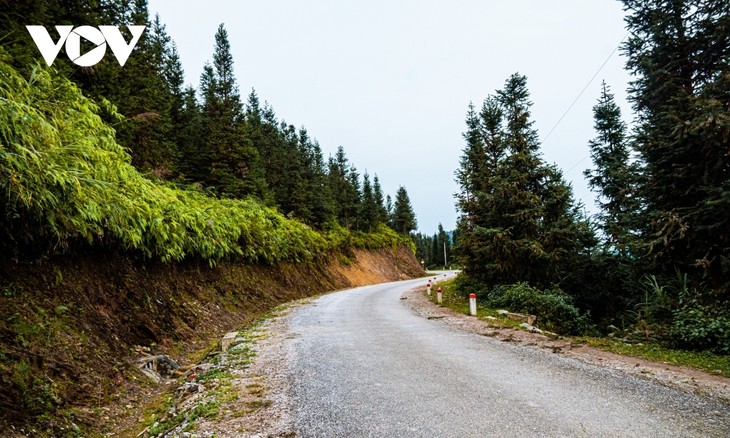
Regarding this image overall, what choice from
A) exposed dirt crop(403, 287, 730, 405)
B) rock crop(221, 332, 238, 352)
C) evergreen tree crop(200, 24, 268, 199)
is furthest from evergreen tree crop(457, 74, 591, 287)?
evergreen tree crop(200, 24, 268, 199)

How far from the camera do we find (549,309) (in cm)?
1223

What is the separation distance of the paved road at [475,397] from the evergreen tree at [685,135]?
616 cm

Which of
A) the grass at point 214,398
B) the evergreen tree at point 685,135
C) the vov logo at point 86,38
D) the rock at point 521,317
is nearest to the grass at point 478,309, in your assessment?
the rock at point 521,317

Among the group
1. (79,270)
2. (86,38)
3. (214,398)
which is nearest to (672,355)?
(214,398)

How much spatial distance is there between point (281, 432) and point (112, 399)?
3003 mm

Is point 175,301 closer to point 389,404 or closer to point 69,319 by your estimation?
point 69,319

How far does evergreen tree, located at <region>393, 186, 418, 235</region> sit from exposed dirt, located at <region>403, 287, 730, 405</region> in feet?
187

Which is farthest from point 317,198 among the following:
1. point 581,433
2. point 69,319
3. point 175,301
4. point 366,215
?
point 581,433

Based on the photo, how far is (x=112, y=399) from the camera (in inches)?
198

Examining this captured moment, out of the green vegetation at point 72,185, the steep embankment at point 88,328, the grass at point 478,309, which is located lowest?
the grass at point 478,309

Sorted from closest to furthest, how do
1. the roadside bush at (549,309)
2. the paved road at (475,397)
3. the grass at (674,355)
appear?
the paved road at (475,397) → the grass at (674,355) → the roadside bush at (549,309)

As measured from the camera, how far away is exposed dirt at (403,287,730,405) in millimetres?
4840

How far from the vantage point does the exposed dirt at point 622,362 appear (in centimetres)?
484

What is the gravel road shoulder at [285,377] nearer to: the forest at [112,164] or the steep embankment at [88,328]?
the steep embankment at [88,328]
